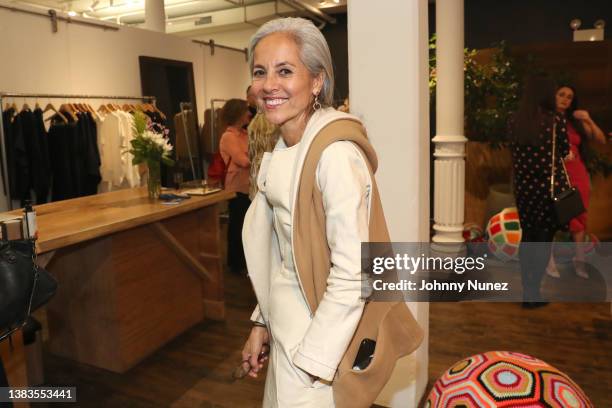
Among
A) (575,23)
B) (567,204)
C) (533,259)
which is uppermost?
(575,23)

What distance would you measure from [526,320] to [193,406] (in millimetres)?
2483

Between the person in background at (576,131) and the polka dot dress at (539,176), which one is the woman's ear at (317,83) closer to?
the polka dot dress at (539,176)

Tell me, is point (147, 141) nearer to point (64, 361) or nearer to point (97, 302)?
point (97, 302)

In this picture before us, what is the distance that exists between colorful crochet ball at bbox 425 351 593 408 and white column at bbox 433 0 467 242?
10.2ft

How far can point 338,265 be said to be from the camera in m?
1.15

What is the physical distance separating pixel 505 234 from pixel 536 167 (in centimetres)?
127

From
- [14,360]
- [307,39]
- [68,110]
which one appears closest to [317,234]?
[307,39]

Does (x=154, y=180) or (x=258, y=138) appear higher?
(x=258, y=138)

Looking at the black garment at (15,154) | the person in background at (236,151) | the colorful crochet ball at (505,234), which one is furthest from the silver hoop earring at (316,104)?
the black garment at (15,154)

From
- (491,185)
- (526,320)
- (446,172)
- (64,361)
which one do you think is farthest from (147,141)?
(491,185)

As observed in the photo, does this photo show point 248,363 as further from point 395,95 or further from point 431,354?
point 431,354

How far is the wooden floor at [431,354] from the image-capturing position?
2807mm

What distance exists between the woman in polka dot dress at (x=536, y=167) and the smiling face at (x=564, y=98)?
0.34 meters
